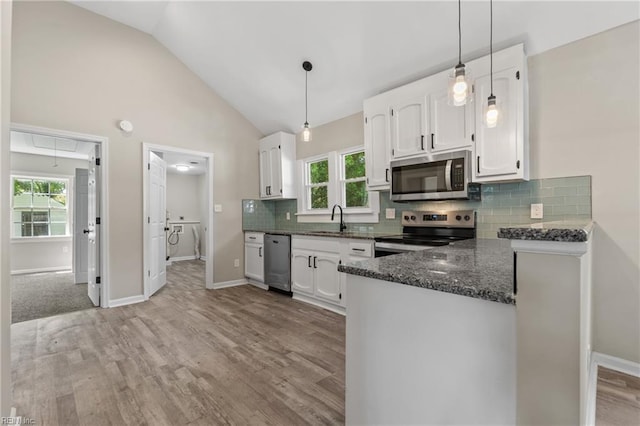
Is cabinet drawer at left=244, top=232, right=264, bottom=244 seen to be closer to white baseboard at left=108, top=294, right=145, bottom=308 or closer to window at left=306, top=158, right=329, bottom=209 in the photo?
window at left=306, top=158, right=329, bottom=209

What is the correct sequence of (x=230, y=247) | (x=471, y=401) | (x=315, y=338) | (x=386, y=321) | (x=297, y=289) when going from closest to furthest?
1. (x=471, y=401)
2. (x=386, y=321)
3. (x=315, y=338)
4. (x=297, y=289)
5. (x=230, y=247)

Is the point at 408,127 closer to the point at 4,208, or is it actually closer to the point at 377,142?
the point at 377,142

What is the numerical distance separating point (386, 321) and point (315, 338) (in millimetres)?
1691

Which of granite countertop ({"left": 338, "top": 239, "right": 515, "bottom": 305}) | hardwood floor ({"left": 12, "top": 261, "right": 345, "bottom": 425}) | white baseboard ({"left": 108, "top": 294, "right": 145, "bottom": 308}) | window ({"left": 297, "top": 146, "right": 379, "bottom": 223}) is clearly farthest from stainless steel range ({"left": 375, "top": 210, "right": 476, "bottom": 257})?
white baseboard ({"left": 108, "top": 294, "right": 145, "bottom": 308})

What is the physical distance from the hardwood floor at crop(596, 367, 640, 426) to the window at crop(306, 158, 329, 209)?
317cm

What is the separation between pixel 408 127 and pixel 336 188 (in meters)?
1.44

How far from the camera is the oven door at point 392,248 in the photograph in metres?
2.60

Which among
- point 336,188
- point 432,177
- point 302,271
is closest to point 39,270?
point 302,271

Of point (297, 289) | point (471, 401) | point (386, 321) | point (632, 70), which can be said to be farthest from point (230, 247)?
point (632, 70)

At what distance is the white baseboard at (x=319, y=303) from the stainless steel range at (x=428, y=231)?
0.85 m

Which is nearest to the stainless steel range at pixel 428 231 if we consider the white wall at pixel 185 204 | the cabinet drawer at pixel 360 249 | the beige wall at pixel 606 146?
the cabinet drawer at pixel 360 249

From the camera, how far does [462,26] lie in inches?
95.7

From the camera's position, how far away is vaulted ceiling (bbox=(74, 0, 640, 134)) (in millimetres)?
2234

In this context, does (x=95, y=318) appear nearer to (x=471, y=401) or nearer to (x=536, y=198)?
(x=471, y=401)
